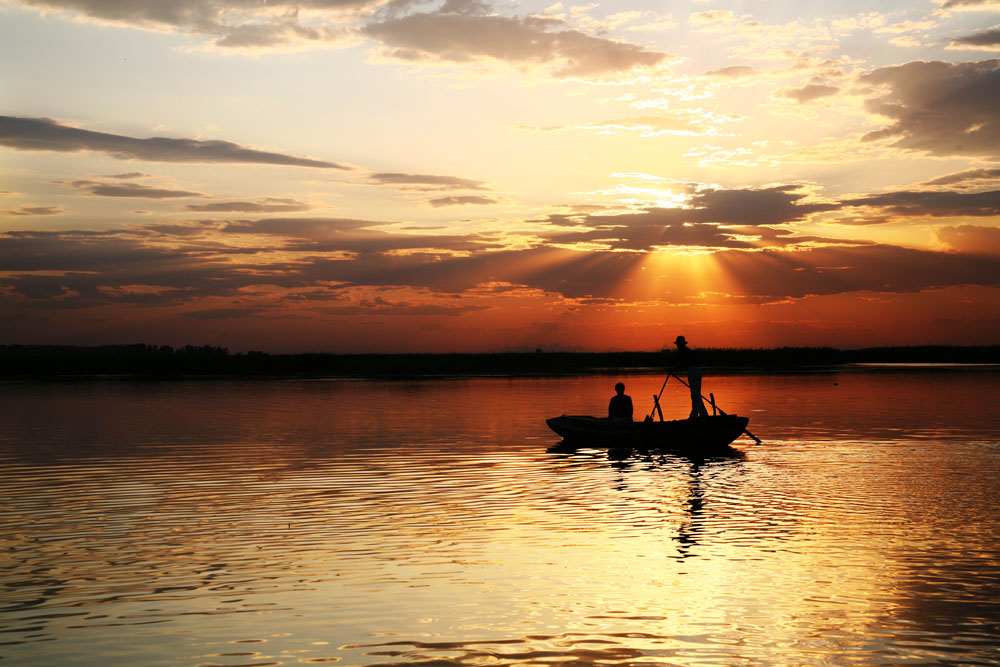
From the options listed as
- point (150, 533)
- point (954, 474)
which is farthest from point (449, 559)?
point (954, 474)

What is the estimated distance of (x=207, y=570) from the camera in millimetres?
14883

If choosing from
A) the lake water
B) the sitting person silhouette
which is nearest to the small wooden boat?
the sitting person silhouette

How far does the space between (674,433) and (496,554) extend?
1796 centimetres

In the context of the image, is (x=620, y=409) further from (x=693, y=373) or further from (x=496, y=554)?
(x=496, y=554)

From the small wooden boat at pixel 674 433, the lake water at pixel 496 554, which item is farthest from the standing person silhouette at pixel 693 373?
the lake water at pixel 496 554

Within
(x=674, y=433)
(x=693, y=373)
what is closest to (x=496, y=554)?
(x=674, y=433)

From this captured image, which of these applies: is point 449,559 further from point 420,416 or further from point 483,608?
point 420,416

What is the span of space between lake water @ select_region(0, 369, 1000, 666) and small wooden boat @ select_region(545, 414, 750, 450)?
82 centimetres

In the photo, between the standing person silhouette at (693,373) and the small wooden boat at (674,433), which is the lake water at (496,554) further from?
the standing person silhouette at (693,373)

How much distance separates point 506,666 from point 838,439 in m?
29.0

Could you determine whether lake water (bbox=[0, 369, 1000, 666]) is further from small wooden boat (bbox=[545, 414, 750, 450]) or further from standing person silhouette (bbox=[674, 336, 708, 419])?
standing person silhouette (bbox=[674, 336, 708, 419])

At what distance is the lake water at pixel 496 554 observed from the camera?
1102 centimetres

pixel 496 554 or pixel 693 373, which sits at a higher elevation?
pixel 693 373

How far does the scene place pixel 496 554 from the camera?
1584 centimetres
